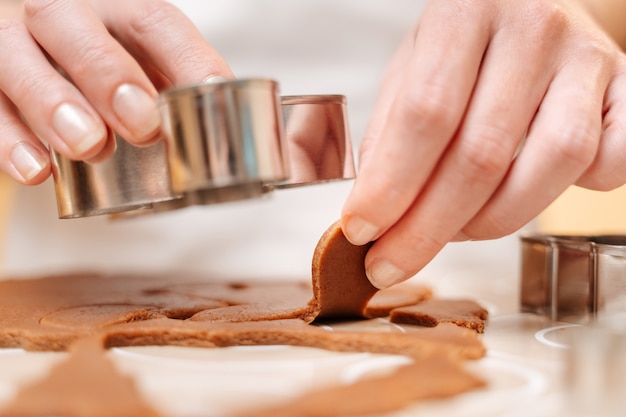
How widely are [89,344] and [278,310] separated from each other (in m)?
0.27

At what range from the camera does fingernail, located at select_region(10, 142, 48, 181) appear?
0.90 m

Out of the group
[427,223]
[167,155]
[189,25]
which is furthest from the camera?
[189,25]

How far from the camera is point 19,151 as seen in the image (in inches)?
36.2

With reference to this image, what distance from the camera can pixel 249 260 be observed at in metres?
1.51

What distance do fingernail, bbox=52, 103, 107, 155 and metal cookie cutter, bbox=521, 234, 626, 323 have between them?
633 mm

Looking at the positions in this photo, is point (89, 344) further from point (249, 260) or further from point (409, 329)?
point (249, 260)

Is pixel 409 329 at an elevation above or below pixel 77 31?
below

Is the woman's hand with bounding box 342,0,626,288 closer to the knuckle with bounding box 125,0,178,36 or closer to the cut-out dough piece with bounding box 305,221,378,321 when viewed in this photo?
the cut-out dough piece with bounding box 305,221,378,321

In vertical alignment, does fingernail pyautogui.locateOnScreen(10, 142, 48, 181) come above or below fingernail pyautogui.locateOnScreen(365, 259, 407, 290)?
above

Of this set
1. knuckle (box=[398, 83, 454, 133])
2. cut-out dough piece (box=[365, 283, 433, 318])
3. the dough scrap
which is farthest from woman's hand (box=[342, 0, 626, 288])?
the dough scrap

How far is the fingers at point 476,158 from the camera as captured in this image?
2.56ft

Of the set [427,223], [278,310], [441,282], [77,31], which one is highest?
[77,31]

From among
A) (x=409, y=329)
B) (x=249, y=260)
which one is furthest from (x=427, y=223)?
(x=249, y=260)

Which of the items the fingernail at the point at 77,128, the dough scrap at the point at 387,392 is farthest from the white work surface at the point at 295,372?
the fingernail at the point at 77,128
